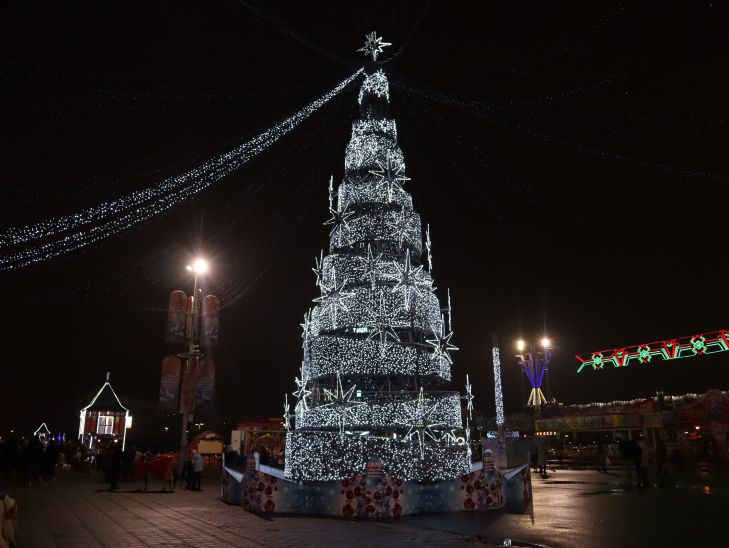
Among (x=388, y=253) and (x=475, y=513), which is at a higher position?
(x=388, y=253)

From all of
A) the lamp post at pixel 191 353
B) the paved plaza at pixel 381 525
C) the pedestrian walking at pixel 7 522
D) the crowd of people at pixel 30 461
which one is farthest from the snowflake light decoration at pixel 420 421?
the crowd of people at pixel 30 461

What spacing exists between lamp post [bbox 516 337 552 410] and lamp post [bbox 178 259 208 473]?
2825 cm

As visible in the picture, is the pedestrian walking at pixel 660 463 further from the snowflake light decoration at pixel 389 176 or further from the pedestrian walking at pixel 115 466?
the pedestrian walking at pixel 115 466

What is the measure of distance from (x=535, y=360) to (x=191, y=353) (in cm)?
3028

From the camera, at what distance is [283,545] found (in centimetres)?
751

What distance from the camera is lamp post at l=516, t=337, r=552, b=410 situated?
39.8 metres

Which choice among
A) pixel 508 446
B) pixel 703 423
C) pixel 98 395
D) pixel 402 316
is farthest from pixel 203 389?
pixel 703 423

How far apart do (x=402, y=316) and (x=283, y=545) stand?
7.65 metres

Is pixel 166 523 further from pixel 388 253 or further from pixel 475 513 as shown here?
pixel 388 253

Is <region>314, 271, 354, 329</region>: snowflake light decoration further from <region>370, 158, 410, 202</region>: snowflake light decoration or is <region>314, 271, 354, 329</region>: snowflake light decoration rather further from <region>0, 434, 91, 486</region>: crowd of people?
<region>0, 434, 91, 486</region>: crowd of people

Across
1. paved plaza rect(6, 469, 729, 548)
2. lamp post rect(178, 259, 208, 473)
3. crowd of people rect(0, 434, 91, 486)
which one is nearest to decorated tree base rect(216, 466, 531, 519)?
paved plaza rect(6, 469, 729, 548)

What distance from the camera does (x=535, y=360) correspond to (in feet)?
132

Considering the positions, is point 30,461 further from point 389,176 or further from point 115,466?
point 389,176

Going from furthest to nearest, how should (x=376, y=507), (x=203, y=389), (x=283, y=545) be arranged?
(x=203, y=389) → (x=376, y=507) → (x=283, y=545)
